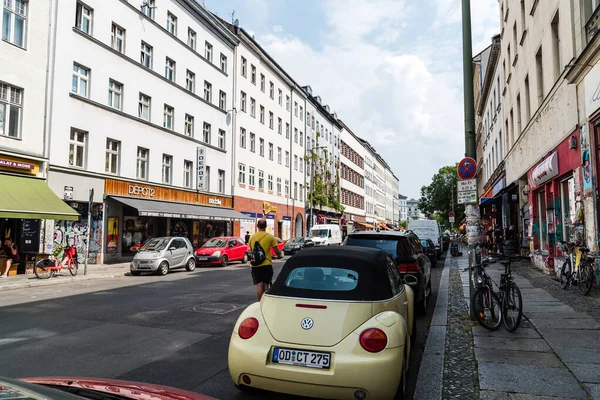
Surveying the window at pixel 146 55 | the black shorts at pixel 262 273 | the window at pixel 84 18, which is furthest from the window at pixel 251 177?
the black shorts at pixel 262 273

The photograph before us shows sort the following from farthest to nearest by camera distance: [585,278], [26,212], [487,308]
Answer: [26,212] → [585,278] → [487,308]

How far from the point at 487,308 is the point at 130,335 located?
5622 mm

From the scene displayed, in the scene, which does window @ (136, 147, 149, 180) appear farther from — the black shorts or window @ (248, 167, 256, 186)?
the black shorts

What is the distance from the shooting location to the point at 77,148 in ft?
66.0

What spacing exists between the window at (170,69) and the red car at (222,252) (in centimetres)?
1122

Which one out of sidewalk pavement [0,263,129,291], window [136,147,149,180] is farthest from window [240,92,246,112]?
sidewalk pavement [0,263,129,291]

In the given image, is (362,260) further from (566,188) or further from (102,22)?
(102,22)

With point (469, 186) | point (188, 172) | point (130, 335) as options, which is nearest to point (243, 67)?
point (188, 172)

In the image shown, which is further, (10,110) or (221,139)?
(221,139)

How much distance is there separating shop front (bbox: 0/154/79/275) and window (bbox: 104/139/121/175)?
13.7 feet

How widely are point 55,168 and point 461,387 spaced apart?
1883cm

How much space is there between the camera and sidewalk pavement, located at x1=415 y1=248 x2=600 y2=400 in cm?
416

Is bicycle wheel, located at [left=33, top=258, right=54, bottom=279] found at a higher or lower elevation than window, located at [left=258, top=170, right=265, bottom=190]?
lower

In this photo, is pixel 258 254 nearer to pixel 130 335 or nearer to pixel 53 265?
pixel 130 335
